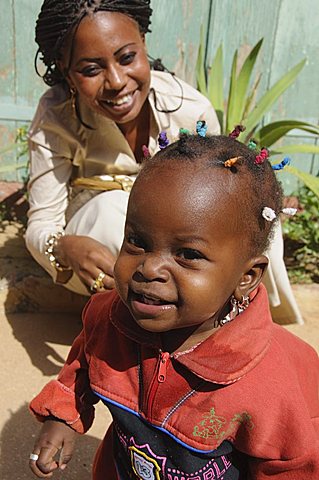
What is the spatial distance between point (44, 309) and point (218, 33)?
6.74ft

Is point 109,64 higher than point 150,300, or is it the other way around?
point 109,64

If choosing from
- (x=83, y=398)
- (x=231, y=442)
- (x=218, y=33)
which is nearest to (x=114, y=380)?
(x=83, y=398)

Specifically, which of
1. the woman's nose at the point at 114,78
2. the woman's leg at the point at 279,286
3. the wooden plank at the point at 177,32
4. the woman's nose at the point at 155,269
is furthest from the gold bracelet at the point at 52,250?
the wooden plank at the point at 177,32

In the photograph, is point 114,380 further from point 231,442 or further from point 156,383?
point 231,442

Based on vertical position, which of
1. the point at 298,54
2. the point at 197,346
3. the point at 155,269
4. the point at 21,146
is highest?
the point at 155,269

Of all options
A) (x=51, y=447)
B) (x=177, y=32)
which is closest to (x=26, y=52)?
(x=177, y=32)

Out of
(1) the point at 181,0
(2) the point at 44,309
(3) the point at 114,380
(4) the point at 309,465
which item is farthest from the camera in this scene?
(1) the point at 181,0

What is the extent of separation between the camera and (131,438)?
1.33 meters

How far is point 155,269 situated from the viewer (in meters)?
1.08

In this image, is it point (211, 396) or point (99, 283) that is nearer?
point (211, 396)

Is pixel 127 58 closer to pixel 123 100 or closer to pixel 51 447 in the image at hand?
pixel 123 100

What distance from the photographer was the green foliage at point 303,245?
349 centimetres

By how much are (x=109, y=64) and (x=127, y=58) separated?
0.24ft

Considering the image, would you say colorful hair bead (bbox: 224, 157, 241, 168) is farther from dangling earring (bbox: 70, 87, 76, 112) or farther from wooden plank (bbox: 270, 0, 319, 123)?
wooden plank (bbox: 270, 0, 319, 123)
